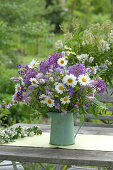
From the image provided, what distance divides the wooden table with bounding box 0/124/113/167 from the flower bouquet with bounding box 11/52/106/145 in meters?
0.16

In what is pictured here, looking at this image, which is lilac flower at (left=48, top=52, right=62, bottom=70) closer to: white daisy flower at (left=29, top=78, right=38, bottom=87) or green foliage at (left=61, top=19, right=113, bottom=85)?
white daisy flower at (left=29, top=78, right=38, bottom=87)

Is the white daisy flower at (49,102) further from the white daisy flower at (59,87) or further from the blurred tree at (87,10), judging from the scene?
the blurred tree at (87,10)

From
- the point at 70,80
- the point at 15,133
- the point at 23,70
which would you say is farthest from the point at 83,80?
the point at 15,133

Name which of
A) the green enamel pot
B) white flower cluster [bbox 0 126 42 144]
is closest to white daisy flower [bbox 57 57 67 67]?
the green enamel pot

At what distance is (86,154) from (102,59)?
4.15 feet

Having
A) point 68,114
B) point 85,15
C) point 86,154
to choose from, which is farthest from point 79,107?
point 85,15

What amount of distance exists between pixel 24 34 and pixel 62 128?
6129 millimetres

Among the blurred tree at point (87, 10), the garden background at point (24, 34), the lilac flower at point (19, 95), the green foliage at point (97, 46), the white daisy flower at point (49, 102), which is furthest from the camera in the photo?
the blurred tree at point (87, 10)

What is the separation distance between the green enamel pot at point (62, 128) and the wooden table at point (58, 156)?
0.29ft

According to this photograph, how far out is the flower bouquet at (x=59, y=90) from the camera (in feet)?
6.72

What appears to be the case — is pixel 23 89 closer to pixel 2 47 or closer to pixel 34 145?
pixel 34 145

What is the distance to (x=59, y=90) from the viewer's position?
202 centimetres

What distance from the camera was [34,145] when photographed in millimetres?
2252

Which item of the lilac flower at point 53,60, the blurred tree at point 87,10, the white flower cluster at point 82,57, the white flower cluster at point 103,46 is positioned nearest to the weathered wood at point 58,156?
the lilac flower at point 53,60
